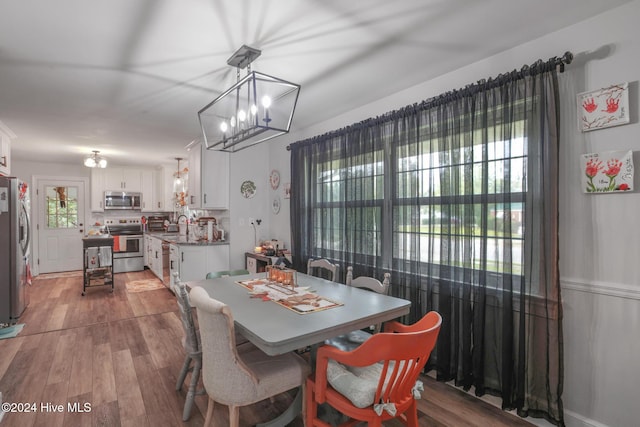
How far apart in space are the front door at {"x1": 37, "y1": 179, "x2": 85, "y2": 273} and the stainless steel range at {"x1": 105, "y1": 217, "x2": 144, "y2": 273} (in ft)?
2.09

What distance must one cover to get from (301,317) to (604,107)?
6.69 feet

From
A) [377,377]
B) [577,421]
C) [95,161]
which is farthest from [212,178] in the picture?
[577,421]

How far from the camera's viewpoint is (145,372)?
103 inches

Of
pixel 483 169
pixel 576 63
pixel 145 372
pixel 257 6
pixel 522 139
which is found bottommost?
pixel 145 372

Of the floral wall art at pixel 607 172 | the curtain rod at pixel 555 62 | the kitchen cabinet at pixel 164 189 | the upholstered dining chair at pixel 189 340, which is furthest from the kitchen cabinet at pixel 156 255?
the floral wall art at pixel 607 172

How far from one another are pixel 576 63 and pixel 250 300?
2451 millimetres

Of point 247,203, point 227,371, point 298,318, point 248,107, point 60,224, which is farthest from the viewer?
point 60,224

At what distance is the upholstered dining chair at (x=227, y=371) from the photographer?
5.03 feet

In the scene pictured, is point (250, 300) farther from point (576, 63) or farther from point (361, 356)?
point (576, 63)

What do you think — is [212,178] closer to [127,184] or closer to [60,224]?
[127,184]

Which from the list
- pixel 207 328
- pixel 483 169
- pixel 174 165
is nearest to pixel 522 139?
pixel 483 169

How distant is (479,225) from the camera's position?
226cm

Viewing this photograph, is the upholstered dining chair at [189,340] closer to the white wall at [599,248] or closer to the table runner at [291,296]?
the table runner at [291,296]

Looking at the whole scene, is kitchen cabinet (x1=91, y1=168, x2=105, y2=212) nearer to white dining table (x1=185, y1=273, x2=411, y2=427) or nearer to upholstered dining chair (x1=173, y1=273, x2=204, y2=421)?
white dining table (x1=185, y1=273, x2=411, y2=427)
